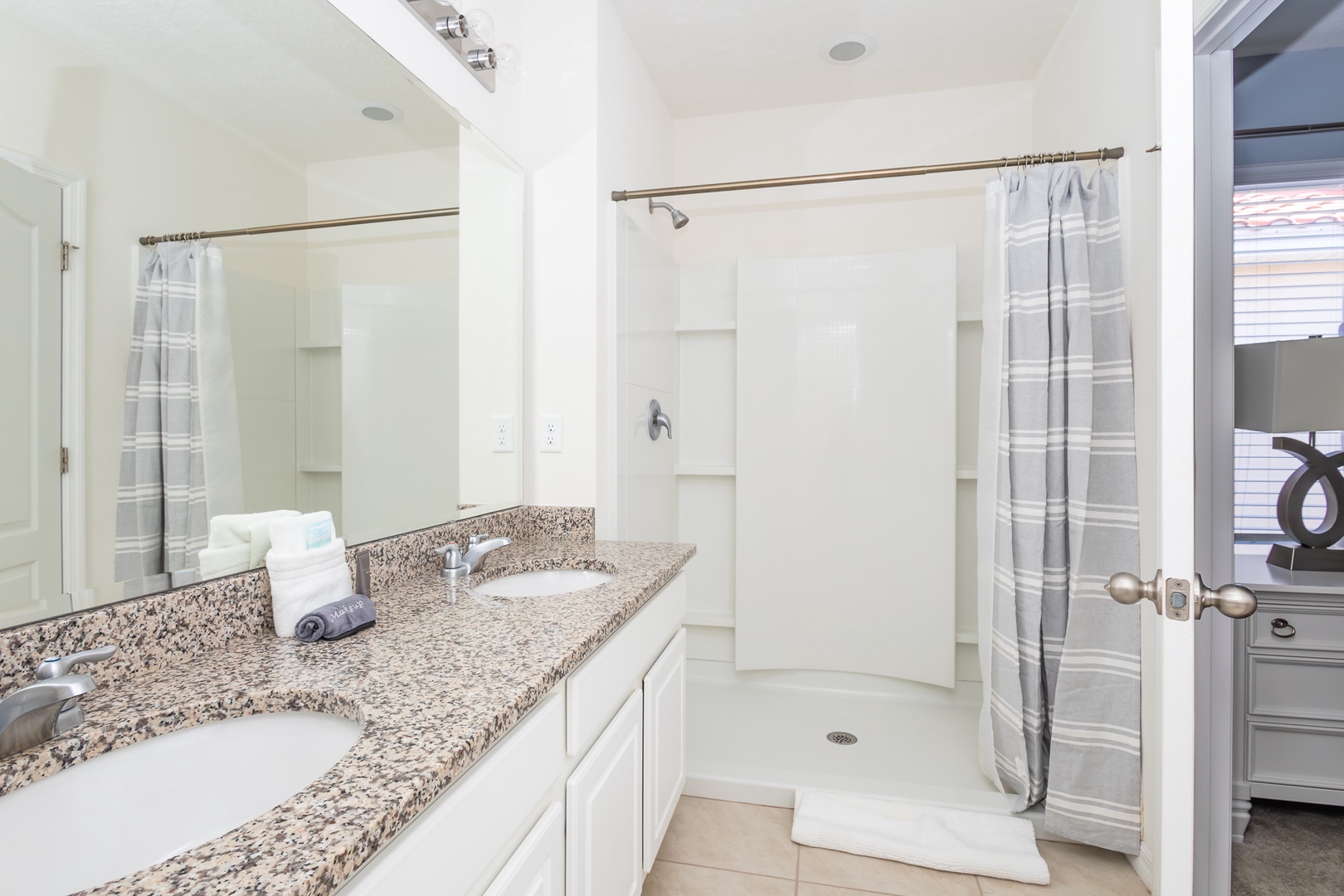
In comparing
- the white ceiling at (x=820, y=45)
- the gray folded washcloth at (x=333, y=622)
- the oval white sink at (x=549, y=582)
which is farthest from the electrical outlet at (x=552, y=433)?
the white ceiling at (x=820, y=45)

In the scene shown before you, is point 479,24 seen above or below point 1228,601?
above

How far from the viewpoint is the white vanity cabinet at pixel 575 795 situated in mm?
674

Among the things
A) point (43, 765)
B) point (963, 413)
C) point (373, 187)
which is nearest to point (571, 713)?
point (43, 765)

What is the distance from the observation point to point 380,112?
1450mm

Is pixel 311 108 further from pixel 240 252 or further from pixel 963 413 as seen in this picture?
pixel 963 413

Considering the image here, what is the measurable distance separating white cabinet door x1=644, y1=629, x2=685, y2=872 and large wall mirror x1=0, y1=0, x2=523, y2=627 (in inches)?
28.0

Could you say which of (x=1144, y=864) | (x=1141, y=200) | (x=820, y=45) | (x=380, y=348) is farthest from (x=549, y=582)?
(x=820, y=45)

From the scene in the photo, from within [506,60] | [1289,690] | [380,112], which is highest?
[506,60]

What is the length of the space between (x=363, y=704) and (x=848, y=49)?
8.63 ft

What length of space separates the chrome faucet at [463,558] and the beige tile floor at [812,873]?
37.6 inches

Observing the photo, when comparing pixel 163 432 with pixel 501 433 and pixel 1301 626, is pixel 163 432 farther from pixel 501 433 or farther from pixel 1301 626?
pixel 1301 626

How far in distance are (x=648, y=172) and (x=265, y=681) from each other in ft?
7.47

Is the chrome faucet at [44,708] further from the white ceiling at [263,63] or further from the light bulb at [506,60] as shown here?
the light bulb at [506,60]

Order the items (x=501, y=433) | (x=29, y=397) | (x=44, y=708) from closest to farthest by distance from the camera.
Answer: (x=44, y=708) < (x=29, y=397) < (x=501, y=433)
